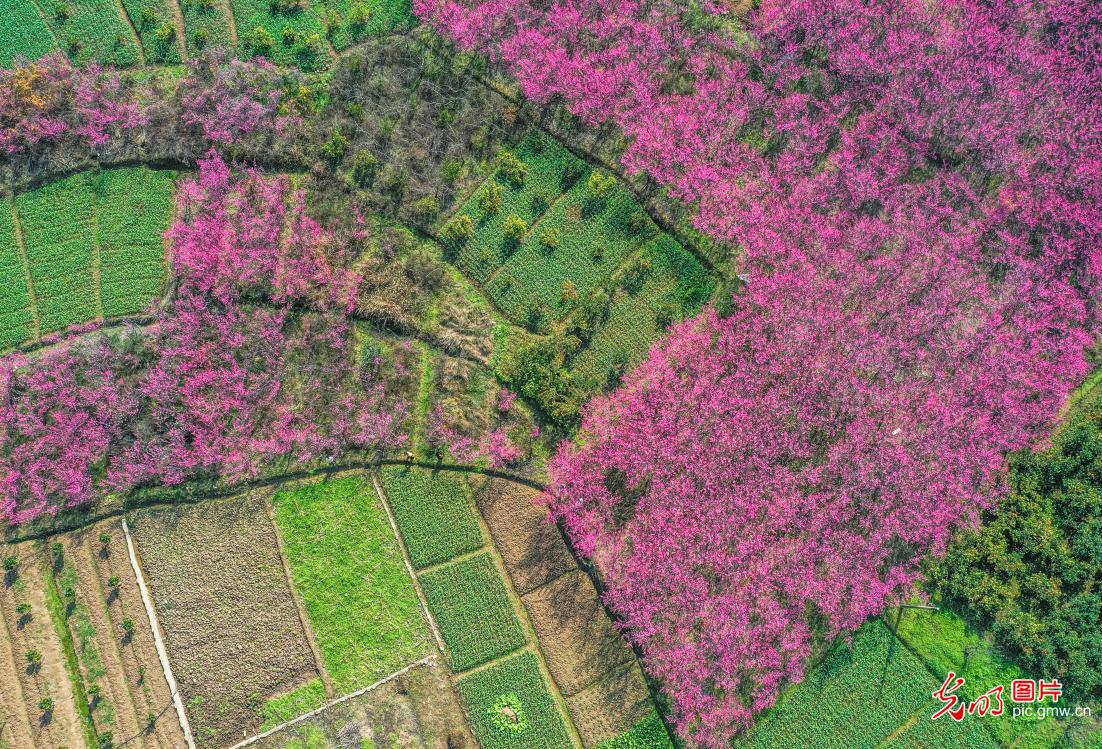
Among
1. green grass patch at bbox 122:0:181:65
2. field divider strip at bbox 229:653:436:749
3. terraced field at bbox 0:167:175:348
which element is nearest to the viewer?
field divider strip at bbox 229:653:436:749

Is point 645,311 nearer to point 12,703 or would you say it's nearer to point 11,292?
point 11,292

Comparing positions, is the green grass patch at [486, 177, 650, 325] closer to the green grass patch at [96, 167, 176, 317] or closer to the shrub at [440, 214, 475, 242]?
the shrub at [440, 214, 475, 242]

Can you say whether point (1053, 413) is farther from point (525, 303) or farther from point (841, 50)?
point (525, 303)

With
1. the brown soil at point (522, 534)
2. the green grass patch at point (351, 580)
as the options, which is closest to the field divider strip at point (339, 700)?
the green grass patch at point (351, 580)

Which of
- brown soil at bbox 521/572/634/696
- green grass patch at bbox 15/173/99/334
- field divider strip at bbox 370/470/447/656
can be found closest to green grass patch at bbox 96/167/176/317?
green grass patch at bbox 15/173/99/334

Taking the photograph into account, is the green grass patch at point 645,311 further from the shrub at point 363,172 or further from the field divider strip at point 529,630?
the shrub at point 363,172
